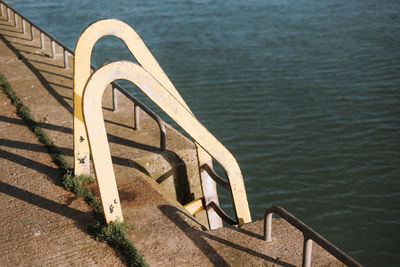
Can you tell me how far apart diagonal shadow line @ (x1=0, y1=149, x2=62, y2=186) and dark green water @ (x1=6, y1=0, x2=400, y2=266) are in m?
4.04

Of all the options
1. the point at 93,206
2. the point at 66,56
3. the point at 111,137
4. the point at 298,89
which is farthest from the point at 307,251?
the point at 298,89

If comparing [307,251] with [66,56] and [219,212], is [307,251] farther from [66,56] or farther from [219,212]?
[66,56]

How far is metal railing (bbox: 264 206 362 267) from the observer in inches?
199

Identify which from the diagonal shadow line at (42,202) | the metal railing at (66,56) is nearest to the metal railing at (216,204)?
the metal railing at (66,56)

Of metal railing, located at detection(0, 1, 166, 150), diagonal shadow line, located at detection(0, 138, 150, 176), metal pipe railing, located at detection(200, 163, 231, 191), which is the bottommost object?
metal pipe railing, located at detection(200, 163, 231, 191)

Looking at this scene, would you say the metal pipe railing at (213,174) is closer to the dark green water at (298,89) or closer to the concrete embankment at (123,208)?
the concrete embankment at (123,208)

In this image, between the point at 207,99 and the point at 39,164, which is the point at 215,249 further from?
the point at 207,99

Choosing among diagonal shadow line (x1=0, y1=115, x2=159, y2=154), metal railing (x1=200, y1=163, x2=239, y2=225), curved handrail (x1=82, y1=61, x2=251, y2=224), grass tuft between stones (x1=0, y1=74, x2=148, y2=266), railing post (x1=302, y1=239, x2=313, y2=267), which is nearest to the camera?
railing post (x1=302, y1=239, x2=313, y2=267)

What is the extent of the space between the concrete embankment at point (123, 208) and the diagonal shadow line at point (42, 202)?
0.01 m

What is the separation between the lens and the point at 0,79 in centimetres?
1128

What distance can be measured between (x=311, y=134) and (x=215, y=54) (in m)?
5.68

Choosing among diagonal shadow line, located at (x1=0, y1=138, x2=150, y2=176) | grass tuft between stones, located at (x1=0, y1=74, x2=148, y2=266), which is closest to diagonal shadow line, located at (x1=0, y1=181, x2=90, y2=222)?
grass tuft between stones, located at (x1=0, y1=74, x2=148, y2=266)

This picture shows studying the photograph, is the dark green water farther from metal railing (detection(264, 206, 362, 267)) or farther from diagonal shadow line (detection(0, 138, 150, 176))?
metal railing (detection(264, 206, 362, 267))

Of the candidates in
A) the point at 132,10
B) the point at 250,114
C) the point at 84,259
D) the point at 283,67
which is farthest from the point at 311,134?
the point at 132,10
